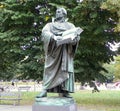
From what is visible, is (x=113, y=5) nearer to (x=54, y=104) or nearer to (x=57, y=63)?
(x=57, y=63)

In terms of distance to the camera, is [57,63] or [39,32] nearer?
[57,63]

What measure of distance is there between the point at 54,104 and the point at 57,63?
3.02 ft

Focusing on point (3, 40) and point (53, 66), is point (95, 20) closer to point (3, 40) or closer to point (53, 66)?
point (3, 40)

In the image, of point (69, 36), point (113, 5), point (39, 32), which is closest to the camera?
point (69, 36)

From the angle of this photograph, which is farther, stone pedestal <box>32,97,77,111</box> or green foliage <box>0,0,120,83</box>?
green foliage <box>0,0,120,83</box>

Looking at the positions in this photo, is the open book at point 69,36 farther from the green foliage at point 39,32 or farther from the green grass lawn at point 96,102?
the green foliage at point 39,32

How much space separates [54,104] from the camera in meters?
8.62

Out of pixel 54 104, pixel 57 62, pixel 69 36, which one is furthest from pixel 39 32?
pixel 54 104

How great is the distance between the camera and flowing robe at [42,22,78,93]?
8883mm

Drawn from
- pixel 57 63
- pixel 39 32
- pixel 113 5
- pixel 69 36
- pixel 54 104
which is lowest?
pixel 54 104

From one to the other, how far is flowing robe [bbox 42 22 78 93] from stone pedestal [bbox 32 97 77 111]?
0.91 ft

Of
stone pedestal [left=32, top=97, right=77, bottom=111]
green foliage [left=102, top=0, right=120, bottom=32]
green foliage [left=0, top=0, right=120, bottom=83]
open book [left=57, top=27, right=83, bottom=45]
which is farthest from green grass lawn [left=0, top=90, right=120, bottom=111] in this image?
open book [left=57, top=27, right=83, bottom=45]

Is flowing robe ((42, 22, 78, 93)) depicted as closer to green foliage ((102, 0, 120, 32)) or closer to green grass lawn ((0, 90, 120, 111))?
green grass lawn ((0, 90, 120, 111))

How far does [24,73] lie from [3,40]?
2.45 m
